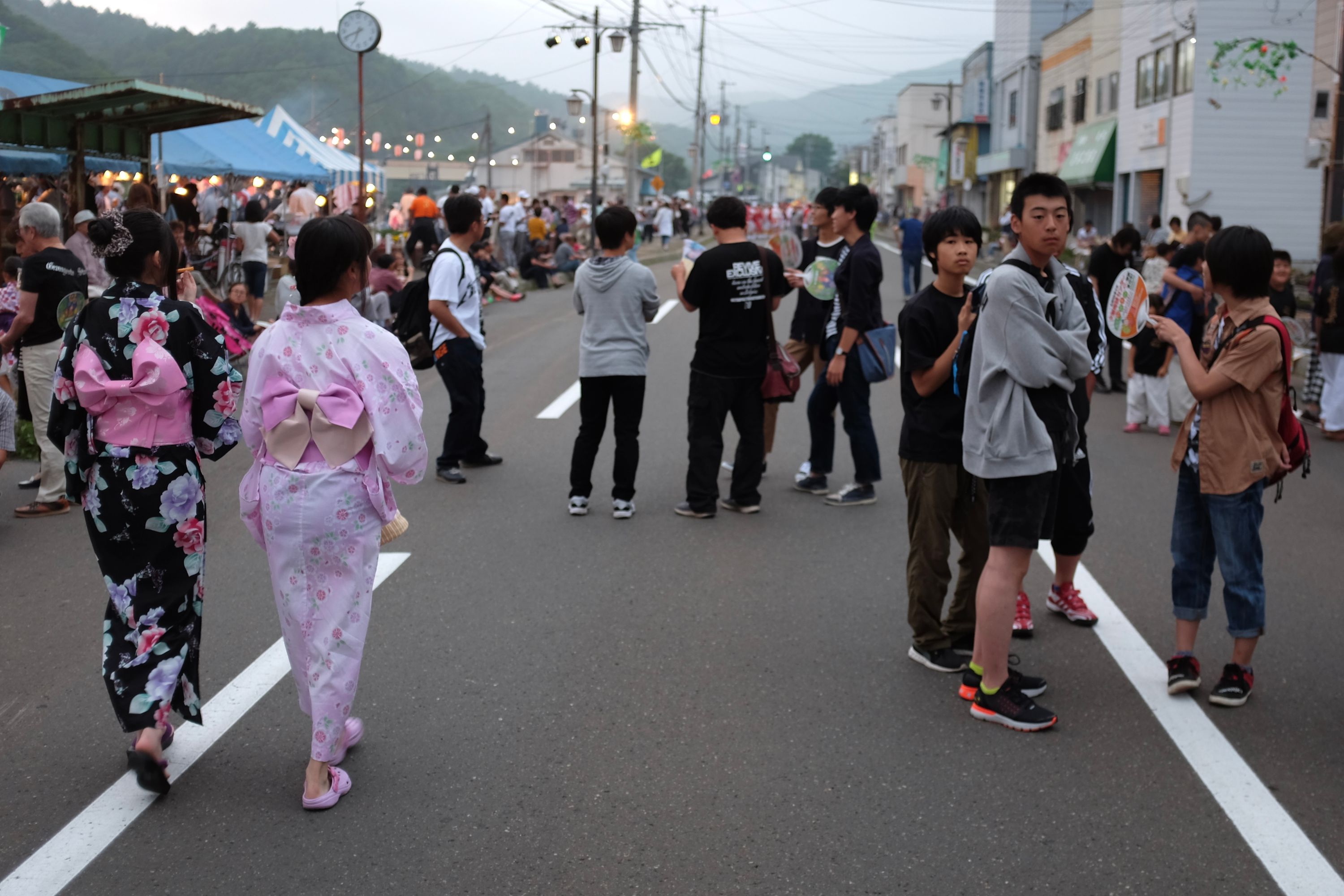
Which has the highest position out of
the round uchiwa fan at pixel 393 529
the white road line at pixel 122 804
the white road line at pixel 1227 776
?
the round uchiwa fan at pixel 393 529

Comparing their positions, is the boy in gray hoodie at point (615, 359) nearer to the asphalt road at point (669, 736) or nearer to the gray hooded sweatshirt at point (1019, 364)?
the asphalt road at point (669, 736)

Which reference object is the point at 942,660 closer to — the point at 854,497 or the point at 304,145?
the point at 854,497

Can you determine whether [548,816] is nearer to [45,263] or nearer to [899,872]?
[899,872]

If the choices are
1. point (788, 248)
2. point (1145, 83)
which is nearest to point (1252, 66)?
point (1145, 83)

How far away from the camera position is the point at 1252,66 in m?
26.9

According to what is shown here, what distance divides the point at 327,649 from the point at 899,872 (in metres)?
1.74

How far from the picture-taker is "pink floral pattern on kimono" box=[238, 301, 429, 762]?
363 centimetres

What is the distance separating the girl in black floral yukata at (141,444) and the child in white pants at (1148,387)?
8344mm

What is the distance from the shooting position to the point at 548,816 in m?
3.67

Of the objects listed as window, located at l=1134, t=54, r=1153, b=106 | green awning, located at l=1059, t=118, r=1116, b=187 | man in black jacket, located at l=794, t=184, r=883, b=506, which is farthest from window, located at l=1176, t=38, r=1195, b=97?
man in black jacket, located at l=794, t=184, r=883, b=506

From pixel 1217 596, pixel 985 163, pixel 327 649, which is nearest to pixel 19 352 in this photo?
pixel 327 649

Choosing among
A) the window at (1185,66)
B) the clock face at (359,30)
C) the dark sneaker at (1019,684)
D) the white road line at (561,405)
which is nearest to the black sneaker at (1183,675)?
the dark sneaker at (1019,684)

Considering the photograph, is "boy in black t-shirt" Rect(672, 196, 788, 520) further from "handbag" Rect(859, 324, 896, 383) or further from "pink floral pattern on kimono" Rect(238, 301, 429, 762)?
"pink floral pattern on kimono" Rect(238, 301, 429, 762)

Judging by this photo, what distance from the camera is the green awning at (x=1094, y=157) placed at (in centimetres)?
3753
